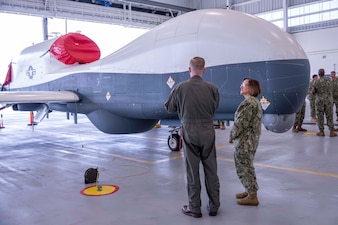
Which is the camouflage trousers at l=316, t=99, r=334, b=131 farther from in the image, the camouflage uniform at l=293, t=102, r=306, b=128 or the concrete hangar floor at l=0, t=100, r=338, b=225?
the camouflage uniform at l=293, t=102, r=306, b=128

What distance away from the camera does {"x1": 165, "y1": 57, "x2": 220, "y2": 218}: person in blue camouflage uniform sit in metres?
3.25

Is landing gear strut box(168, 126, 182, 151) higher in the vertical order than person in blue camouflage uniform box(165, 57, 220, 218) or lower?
lower

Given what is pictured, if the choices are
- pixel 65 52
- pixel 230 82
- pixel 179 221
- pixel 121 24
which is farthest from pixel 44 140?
pixel 121 24

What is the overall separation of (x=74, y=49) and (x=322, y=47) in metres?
17.7

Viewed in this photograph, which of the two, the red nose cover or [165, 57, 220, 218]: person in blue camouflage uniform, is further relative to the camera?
the red nose cover

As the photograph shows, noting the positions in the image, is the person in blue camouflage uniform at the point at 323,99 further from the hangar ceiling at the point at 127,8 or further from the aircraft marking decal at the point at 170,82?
the hangar ceiling at the point at 127,8

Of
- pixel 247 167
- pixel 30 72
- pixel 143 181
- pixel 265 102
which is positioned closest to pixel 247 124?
pixel 247 167

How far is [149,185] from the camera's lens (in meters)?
4.56

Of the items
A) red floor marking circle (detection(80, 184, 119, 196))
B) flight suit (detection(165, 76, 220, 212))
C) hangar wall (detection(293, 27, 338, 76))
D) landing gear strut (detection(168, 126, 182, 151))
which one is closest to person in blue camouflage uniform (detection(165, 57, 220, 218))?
flight suit (detection(165, 76, 220, 212))

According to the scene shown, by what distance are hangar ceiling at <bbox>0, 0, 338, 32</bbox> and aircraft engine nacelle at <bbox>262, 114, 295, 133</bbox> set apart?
1485 cm

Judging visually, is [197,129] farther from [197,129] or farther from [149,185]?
[149,185]

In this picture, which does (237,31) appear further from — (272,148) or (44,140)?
(44,140)

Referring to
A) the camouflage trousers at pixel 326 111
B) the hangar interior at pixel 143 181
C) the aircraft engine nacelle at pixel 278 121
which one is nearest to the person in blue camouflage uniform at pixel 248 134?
the hangar interior at pixel 143 181

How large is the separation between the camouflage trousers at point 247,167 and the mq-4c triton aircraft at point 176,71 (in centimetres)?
147
